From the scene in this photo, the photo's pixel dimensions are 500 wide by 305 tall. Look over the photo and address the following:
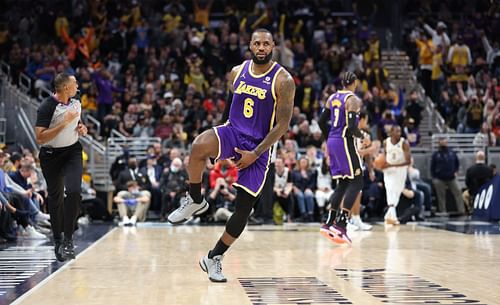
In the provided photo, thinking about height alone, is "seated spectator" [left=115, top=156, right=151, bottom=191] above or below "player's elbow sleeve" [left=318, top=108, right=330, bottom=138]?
below

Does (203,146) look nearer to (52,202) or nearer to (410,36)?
(52,202)

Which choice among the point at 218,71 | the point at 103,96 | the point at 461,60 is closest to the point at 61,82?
the point at 103,96

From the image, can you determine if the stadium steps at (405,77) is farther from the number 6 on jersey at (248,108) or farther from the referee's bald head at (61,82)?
the number 6 on jersey at (248,108)

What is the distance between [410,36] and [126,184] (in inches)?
456

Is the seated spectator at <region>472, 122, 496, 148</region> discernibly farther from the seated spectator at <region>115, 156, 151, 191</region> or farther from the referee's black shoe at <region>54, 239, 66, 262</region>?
the referee's black shoe at <region>54, 239, 66, 262</region>

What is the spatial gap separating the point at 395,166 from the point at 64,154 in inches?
334

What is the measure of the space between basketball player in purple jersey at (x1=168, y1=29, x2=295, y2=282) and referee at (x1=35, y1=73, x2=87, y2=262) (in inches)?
69.1

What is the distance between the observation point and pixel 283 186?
649 inches

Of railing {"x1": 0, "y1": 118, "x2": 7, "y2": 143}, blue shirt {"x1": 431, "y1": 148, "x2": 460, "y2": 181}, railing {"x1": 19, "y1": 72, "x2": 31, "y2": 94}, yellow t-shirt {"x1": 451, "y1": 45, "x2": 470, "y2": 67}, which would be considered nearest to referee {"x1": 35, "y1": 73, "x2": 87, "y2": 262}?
railing {"x1": 0, "y1": 118, "x2": 7, "y2": 143}

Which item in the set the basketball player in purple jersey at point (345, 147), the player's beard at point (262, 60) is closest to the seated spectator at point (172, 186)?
the basketball player in purple jersey at point (345, 147)

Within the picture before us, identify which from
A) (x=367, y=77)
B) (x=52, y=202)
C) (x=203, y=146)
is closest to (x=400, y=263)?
(x=203, y=146)

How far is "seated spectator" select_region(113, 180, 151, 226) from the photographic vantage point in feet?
52.5

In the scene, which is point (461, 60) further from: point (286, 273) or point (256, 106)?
point (256, 106)

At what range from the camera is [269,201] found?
1625 cm
